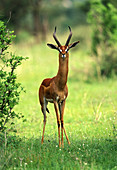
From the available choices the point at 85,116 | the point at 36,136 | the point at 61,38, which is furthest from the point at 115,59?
the point at 61,38

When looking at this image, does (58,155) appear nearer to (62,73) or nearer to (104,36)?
(62,73)

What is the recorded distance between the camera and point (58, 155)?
19.1 ft

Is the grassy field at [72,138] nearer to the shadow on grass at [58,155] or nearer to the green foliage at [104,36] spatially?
the shadow on grass at [58,155]

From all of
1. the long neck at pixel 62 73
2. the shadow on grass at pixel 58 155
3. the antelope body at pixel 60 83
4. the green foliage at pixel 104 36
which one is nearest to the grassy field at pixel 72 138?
the shadow on grass at pixel 58 155

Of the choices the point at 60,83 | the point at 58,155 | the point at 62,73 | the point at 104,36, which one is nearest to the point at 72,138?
the point at 58,155

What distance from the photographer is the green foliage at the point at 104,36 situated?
15500 millimetres

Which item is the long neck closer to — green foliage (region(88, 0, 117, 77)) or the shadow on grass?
the shadow on grass

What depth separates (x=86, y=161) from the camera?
18.4ft

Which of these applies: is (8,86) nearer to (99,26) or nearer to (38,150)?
(38,150)

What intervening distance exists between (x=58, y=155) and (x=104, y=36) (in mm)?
10973

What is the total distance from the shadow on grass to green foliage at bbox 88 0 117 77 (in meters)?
9.23

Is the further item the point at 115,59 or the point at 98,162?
the point at 115,59

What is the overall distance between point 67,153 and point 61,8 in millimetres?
42441

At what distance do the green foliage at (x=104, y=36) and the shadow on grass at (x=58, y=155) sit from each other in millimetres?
9230
